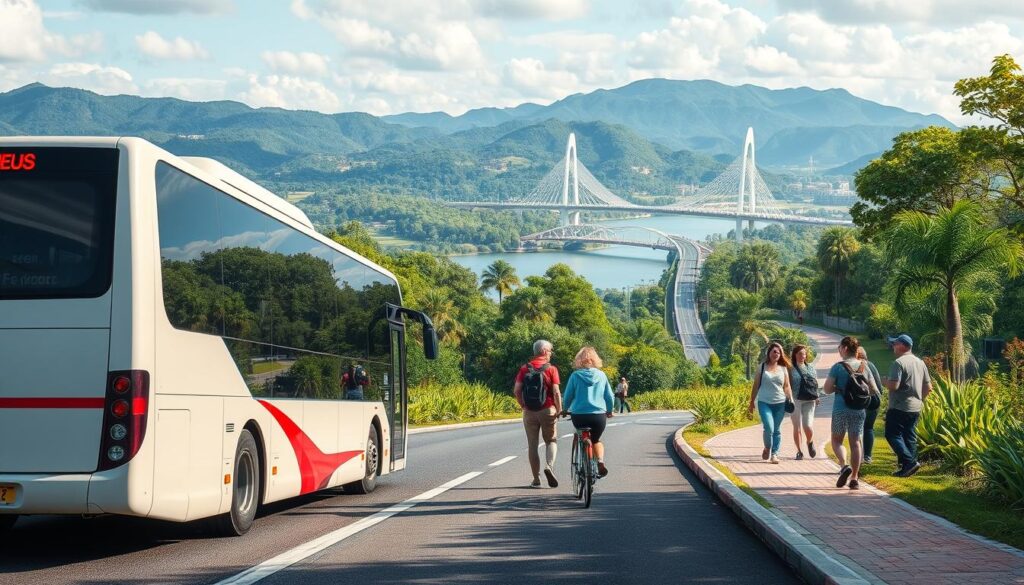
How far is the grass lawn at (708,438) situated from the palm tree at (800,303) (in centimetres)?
10057

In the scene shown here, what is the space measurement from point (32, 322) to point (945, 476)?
33.1ft

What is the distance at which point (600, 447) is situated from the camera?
491 inches

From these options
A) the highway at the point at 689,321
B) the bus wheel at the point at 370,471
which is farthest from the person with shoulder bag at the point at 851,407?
the highway at the point at 689,321

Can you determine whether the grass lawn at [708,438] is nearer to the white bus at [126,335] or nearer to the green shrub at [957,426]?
the green shrub at [957,426]

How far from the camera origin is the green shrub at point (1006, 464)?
10.7 m

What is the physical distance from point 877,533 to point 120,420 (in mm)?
5779

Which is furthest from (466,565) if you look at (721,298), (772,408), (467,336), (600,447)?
(721,298)

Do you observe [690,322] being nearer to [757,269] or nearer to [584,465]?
[757,269]

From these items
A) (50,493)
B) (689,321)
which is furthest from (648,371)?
(50,493)

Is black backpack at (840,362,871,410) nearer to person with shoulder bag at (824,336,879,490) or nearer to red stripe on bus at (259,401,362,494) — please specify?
person with shoulder bag at (824,336,879,490)

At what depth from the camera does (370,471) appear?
1412cm

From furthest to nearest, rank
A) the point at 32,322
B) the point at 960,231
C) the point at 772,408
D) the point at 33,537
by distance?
1. the point at 960,231
2. the point at 772,408
3. the point at 33,537
4. the point at 32,322

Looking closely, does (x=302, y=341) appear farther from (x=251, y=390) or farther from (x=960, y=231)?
(x=960, y=231)

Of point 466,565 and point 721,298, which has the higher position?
point 721,298
